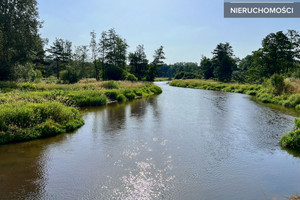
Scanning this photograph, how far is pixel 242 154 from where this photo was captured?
9.67 metres

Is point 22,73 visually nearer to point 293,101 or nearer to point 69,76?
point 69,76

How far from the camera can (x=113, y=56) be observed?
49.2m

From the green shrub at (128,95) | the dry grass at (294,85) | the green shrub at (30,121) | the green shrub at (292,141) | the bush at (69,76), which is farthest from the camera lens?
the bush at (69,76)

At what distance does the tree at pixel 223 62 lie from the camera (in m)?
66.7

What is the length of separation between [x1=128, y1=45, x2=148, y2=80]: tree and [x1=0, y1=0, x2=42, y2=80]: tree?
3291 cm

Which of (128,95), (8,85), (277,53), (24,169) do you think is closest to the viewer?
(24,169)

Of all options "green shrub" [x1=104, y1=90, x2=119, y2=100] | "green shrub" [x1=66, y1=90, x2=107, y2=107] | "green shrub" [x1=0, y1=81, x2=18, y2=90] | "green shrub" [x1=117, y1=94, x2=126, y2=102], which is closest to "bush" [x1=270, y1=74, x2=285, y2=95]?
"green shrub" [x1=117, y1=94, x2=126, y2=102]

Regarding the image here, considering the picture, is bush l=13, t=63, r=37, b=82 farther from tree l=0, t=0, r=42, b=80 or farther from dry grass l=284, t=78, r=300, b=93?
dry grass l=284, t=78, r=300, b=93

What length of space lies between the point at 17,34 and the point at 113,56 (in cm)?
2362

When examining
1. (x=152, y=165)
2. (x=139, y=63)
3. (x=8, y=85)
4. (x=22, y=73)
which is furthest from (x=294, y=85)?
(x=139, y=63)

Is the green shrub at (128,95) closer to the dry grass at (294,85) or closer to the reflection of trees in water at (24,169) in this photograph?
the reflection of trees in water at (24,169)

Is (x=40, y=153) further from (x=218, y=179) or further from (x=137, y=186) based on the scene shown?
(x=218, y=179)

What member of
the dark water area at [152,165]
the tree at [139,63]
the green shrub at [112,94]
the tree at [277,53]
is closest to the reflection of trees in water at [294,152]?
the dark water area at [152,165]

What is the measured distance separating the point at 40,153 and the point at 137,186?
4.74 m
